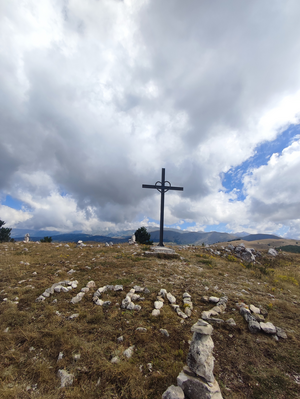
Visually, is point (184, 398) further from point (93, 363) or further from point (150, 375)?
point (93, 363)

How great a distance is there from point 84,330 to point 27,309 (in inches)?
102

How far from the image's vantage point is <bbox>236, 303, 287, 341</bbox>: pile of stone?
17.3 ft

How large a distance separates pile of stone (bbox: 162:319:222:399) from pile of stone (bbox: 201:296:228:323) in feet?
7.54

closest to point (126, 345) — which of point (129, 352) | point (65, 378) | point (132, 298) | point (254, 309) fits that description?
point (129, 352)

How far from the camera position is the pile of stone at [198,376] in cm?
328

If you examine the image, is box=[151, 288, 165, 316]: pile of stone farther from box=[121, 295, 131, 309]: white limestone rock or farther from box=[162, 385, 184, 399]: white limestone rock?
box=[162, 385, 184, 399]: white limestone rock

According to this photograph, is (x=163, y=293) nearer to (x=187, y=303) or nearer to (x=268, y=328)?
(x=187, y=303)

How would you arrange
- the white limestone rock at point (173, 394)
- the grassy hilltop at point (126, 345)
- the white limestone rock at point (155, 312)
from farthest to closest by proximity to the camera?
the white limestone rock at point (155, 312), the grassy hilltop at point (126, 345), the white limestone rock at point (173, 394)

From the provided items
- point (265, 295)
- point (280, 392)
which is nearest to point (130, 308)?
point (280, 392)

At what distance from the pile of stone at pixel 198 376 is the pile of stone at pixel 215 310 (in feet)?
7.54

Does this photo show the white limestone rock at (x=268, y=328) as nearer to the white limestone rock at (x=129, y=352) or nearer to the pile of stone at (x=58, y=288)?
the white limestone rock at (x=129, y=352)

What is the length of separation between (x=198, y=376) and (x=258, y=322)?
3357 mm

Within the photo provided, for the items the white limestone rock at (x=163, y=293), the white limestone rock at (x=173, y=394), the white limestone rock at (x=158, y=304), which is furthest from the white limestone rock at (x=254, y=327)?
the white limestone rock at (x=173, y=394)

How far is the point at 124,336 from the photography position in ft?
16.5
